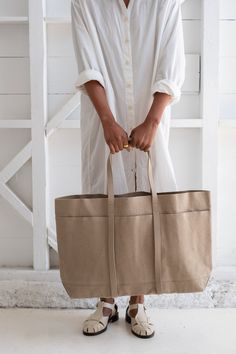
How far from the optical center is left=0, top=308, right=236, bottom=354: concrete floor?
50.5 inches

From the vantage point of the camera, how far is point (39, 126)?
1813mm

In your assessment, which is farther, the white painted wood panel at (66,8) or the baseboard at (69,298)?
the white painted wood panel at (66,8)

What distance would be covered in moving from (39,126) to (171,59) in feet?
2.49

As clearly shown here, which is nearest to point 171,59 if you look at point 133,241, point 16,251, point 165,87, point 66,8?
point 165,87

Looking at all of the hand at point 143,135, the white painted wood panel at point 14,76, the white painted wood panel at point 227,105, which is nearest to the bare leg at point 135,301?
the hand at point 143,135

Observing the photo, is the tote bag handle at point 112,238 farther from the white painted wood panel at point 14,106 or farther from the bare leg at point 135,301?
the white painted wood panel at point 14,106

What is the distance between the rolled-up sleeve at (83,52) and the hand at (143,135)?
191mm

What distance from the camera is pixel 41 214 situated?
1852 millimetres

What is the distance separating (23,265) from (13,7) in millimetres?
1185

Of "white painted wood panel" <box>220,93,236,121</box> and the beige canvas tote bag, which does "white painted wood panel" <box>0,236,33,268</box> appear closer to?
the beige canvas tote bag

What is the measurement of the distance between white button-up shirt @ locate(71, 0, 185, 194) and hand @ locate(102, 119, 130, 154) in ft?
0.32

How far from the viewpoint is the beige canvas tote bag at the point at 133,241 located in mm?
1175

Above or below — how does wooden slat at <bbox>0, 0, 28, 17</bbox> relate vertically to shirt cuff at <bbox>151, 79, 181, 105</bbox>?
above

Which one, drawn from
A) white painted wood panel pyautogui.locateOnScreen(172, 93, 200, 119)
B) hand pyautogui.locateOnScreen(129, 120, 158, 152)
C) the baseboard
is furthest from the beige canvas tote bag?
white painted wood panel pyautogui.locateOnScreen(172, 93, 200, 119)
